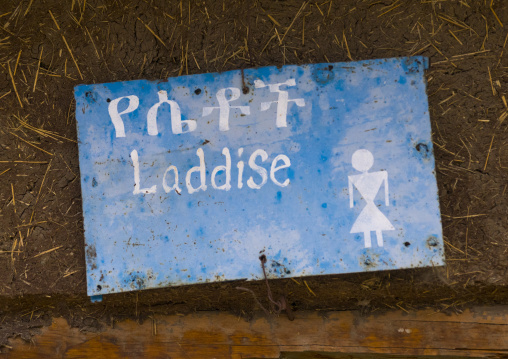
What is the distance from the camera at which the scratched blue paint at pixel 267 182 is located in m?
1.83

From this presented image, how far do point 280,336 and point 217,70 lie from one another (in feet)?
4.01

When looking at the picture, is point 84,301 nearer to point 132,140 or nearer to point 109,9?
point 132,140

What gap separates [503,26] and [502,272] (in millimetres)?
1049

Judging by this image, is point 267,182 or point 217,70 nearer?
point 267,182

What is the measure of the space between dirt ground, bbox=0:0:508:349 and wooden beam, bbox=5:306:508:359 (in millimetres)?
55

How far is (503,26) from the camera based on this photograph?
1.96 metres

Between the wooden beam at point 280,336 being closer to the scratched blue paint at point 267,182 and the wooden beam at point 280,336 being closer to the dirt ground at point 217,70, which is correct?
the dirt ground at point 217,70

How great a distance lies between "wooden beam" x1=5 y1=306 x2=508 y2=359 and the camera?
1990 millimetres

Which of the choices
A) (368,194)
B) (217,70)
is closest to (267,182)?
(368,194)

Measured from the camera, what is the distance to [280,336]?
2061 mm

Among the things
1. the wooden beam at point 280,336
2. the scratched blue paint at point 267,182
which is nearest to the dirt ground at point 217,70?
the wooden beam at point 280,336

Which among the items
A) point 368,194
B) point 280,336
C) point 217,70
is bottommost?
point 280,336

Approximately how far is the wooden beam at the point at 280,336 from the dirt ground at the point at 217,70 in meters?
0.05

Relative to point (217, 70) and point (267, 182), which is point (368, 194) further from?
point (217, 70)
